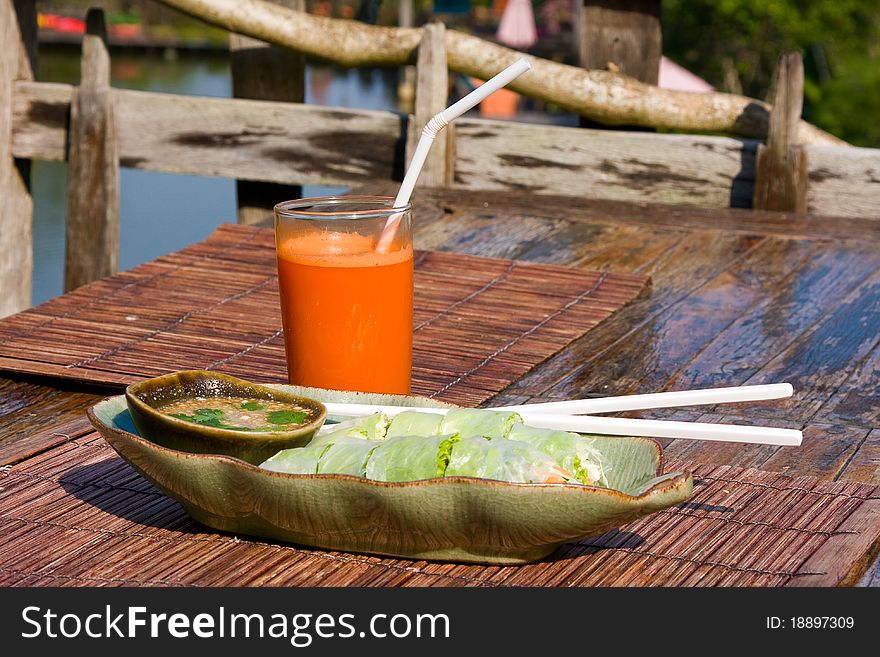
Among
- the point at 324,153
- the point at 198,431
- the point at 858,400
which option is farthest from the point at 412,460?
the point at 324,153

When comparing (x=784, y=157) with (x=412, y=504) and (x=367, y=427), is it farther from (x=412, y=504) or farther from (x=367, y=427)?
(x=412, y=504)

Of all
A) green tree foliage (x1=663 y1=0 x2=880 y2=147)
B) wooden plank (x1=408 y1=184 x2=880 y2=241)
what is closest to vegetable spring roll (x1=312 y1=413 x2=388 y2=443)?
wooden plank (x1=408 y1=184 x2=880 y2=241)

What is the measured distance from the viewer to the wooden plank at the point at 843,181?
409cm

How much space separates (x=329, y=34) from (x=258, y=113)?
17.0 inches

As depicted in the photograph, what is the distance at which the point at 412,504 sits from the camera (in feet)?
4.51

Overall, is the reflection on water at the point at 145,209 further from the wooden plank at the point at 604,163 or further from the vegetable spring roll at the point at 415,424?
the vegetable spring roll at the point at 415,424

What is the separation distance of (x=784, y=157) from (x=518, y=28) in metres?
15.1

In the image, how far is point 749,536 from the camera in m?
1.57

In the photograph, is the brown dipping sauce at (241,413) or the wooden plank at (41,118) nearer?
the brown dipping sauce at (241,413)

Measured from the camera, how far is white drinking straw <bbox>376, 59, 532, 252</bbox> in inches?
68.8

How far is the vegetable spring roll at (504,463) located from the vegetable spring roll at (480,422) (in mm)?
37

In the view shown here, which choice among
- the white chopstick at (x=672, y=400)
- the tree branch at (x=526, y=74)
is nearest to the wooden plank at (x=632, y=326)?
the white chopstick at (x=672, y=400)

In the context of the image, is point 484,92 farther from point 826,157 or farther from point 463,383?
point 826,157
